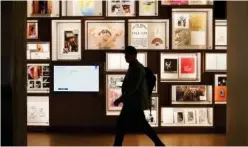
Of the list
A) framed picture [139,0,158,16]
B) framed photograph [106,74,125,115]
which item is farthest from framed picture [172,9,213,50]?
framed photograph [106,74,125,115]

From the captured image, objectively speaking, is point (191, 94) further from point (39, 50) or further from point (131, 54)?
point (131, 54)

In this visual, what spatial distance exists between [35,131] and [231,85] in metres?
5.20

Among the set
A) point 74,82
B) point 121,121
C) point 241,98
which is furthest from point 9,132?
point 74,82

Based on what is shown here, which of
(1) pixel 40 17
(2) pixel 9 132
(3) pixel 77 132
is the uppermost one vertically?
(1) pixel 40 17

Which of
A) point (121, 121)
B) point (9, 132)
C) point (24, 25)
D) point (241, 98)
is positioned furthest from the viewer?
point (121, 121)

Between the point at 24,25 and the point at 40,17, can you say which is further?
the point at 40,17

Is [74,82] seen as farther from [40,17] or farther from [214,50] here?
[214,50]

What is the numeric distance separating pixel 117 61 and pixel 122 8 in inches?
39.1

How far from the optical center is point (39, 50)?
9.29 metres

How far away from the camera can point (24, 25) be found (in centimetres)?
417

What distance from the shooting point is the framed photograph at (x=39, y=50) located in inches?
364

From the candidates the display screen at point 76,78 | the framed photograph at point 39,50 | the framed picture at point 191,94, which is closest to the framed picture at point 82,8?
the framed photograph at point 39,50

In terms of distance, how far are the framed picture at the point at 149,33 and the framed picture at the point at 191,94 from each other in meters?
0.85

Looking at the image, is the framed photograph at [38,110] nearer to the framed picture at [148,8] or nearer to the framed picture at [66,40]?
the framed picture at [66,40]
